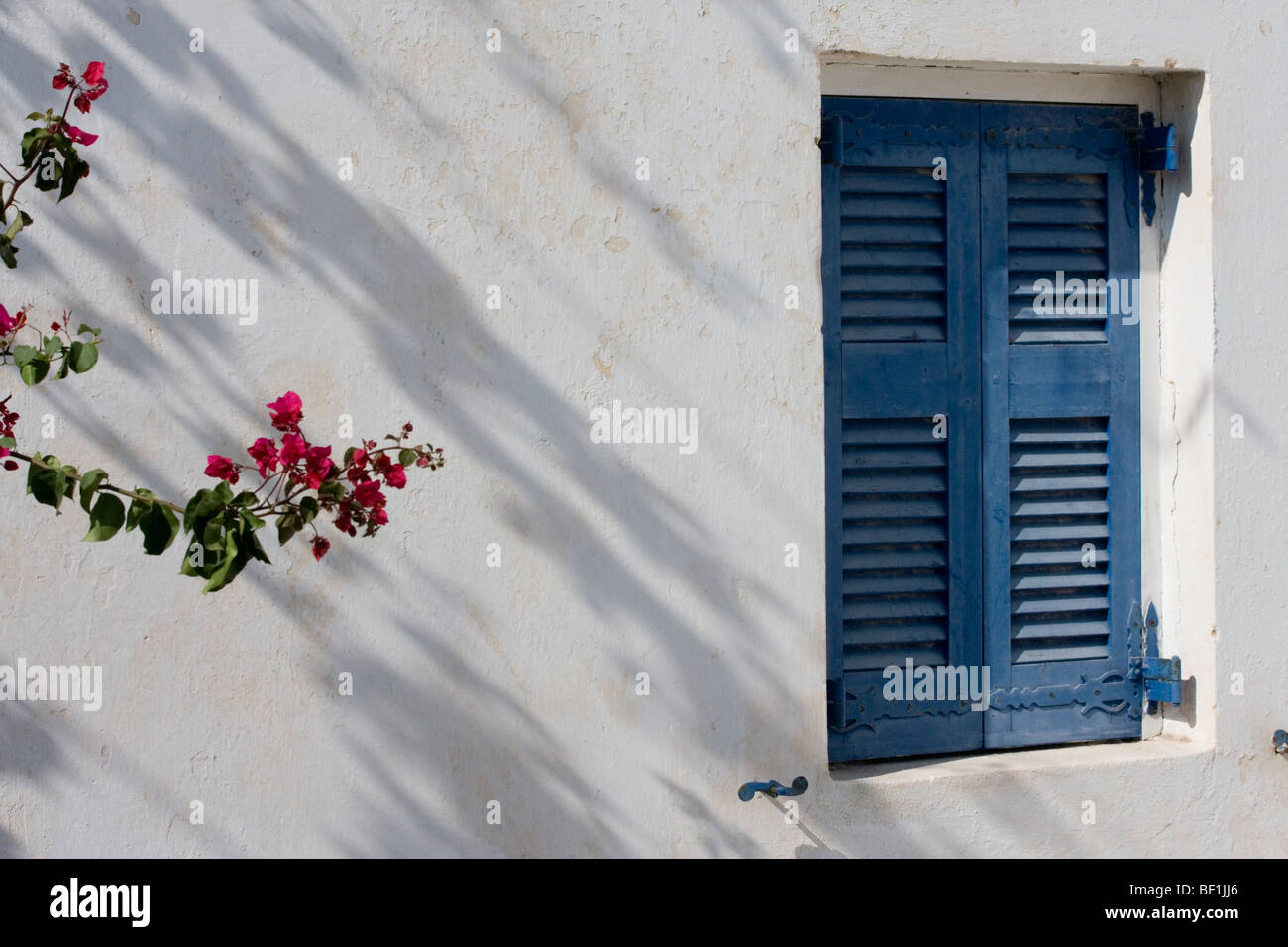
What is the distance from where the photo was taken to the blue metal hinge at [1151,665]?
3.89m

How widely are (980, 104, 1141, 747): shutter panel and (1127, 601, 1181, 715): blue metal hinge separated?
27mm

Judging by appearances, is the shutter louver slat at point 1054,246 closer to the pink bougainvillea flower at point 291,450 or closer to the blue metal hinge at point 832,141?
the blue metal hinge at point 832,141

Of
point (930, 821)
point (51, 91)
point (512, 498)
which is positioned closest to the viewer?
point (51, 91)

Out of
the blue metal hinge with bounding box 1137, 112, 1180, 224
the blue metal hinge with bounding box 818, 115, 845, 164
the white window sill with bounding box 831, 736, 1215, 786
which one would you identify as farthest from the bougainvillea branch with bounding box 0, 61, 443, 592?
the blue metal hinge with bounding box 1137, 112, 1180, 224

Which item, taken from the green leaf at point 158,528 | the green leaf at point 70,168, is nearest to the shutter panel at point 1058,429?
the green leaf at point 158,528

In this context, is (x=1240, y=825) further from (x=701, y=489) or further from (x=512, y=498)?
(x=512, y=498)

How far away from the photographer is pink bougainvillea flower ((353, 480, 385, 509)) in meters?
2.62

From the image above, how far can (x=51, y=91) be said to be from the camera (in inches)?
126

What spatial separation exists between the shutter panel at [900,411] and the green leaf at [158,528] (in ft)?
6.35

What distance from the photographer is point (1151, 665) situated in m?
3.92

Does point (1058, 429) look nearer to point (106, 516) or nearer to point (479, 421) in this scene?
point (479, 421)

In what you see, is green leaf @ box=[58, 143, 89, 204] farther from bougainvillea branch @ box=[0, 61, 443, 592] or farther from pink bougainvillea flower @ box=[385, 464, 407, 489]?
pink bougainvillea flower @ box=[385, 464, 407, 489]

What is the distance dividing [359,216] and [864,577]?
176 cm
